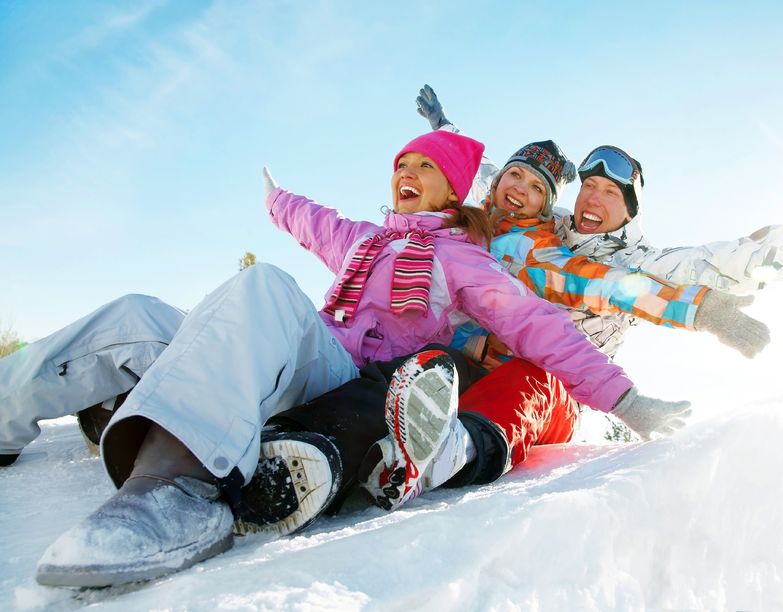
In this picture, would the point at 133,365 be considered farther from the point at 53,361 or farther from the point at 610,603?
the point at 610,603

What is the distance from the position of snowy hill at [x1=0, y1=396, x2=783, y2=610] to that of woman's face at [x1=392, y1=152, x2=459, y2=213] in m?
1.46

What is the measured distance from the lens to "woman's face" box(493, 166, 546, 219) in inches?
105

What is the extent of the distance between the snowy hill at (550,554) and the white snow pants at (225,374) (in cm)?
18

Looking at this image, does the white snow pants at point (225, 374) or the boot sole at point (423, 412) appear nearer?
the white snow pants at point (225, 374)

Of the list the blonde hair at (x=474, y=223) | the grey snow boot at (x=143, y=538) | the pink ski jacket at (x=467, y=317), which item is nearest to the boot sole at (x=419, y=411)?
the grey snow boot at (x=143, y=538)

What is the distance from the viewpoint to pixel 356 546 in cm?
84

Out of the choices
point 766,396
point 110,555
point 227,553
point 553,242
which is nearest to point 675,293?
point 553,242

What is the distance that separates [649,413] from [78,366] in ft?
5.15

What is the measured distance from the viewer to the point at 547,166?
274 centimetres

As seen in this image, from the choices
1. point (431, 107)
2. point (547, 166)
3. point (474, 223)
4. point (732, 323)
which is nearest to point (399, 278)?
point (474, 223)

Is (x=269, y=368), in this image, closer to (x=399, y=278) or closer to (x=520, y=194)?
(x=399, y=278)

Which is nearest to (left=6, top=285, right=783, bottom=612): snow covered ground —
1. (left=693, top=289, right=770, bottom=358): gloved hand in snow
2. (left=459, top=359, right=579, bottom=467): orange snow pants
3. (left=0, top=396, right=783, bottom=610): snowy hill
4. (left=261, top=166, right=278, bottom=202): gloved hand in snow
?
(left=0, top=396, right=783, bottom=610): snowy hill

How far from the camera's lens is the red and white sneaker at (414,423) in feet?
3.79

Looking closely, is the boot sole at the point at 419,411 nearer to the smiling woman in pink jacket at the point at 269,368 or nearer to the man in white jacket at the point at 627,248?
the smiling woman in pink jacket at the point at 269,368
